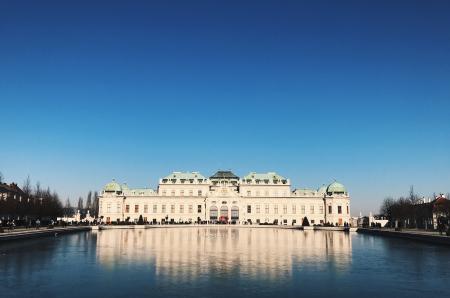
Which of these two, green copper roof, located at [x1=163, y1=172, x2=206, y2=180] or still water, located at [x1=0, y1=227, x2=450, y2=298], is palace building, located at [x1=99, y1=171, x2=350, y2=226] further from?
still water, located at [x1=0, y1=227, x2=450, y2=298]

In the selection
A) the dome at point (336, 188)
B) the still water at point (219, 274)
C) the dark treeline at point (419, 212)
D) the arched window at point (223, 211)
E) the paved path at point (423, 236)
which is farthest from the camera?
the dome at point (336, 188)

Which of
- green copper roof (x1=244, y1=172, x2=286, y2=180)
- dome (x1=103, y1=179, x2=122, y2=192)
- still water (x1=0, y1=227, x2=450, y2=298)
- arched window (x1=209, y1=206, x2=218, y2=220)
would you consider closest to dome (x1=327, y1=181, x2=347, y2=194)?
green copper roof (x1=244, y1=172, x2=286, y2=180)

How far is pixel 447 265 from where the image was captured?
3222 cm

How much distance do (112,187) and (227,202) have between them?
36400 mm

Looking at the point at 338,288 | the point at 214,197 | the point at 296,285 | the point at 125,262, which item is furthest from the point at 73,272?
the point at 214,197

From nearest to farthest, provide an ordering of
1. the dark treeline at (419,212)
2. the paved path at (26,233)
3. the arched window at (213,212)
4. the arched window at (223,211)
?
the paved path at (26,233)
the dark treeline at (419,212)
the arched window at (223,211)
the arched window at (213,212)

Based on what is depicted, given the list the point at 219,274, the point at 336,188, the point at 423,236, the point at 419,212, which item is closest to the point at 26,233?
the point at 219,274

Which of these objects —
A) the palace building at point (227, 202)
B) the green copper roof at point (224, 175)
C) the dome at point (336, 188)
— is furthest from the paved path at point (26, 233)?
the dome at point (336, 188)

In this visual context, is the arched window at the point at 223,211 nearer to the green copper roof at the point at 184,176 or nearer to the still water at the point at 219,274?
the green copper roof at the point at 184,176

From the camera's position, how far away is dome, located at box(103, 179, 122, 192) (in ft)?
447

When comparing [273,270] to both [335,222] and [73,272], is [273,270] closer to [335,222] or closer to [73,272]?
[73,272]

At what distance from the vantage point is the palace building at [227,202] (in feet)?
433

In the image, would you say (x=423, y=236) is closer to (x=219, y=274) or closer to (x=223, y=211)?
(x=219, y=274)

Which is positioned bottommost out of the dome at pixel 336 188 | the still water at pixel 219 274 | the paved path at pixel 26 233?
the still water at pixel 219 274
